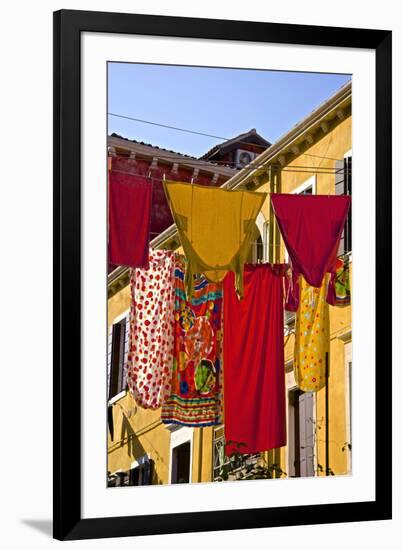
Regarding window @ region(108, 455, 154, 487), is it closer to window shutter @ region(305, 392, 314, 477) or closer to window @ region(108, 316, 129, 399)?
window @ region(108, 316, 129, 399)

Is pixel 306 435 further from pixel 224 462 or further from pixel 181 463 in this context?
pixel 181 463

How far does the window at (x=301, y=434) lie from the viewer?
5.48m

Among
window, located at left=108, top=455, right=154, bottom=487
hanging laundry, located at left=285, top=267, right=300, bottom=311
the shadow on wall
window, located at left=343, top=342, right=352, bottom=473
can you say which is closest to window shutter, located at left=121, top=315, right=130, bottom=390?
window, located at left=108, top=455, right=154, bottom=487

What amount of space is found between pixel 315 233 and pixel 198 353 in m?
0.75

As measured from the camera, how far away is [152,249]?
5.28m

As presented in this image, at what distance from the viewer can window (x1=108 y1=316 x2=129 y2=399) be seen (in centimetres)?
519

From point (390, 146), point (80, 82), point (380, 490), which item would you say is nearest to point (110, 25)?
point (80, 82)

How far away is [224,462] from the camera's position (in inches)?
212

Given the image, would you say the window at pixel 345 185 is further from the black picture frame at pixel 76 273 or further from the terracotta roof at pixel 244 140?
the black picture frame at pixel 76 273

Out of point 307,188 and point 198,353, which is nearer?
point 198,353

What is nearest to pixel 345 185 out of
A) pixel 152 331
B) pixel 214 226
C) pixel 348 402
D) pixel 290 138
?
pixel 290 138

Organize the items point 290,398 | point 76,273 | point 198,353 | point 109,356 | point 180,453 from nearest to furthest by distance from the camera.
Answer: point 76,273 → point 109,356 → point 180,453 → point 198,353 → point 290,398

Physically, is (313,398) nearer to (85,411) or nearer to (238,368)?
(238,368)

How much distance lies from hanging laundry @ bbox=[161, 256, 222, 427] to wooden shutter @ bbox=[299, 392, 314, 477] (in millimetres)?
393
